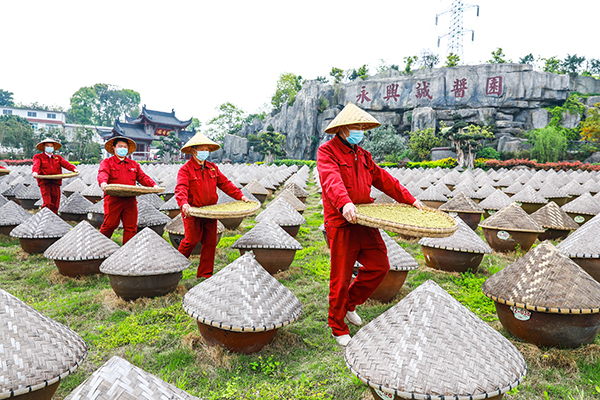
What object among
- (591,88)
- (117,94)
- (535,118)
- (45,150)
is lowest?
(45,150)

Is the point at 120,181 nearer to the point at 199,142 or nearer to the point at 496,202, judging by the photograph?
the point at 199,142

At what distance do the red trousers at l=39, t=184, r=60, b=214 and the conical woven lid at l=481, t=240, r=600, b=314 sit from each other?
8.08m

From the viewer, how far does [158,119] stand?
134ft

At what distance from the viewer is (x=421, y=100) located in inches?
1389

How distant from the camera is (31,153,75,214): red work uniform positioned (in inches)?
282

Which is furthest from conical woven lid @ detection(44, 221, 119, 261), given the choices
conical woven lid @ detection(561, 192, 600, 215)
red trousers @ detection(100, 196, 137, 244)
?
conical woven lid @ detection(561, 192, 600, 215)

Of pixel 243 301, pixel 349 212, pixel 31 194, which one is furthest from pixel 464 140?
pixel 243 301

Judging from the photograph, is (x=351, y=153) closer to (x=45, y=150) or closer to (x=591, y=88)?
(x=45, y=150)

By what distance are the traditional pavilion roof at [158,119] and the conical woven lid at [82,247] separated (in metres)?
37.7

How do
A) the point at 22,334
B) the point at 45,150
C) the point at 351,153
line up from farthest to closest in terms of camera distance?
the point at 45,150 → the point at 351,153 → the point at 22,334

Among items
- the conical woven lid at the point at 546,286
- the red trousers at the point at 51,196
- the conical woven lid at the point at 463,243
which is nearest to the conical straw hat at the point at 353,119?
the conical woven lid at the point at 546,286

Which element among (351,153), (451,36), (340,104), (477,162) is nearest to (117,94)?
(340,104)

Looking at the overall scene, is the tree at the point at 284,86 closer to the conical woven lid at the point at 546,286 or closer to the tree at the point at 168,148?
the tree at the point at 168,148

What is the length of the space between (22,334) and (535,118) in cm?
3979
